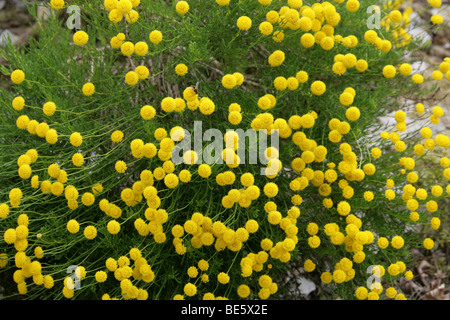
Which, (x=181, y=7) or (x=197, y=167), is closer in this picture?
(x=181, y=7)

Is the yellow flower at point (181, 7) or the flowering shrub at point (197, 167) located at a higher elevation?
the yellow flower at point (181, 7)

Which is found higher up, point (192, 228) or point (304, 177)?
point (304, 177)

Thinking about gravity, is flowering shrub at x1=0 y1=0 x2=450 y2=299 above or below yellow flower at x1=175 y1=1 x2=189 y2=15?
below

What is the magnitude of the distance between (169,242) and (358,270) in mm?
1075

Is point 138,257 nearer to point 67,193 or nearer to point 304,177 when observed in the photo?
point 67,193

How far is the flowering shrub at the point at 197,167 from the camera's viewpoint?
6.12 ft

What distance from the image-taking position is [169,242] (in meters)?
2.24

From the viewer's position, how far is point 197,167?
6.81 ft

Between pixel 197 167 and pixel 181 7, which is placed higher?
pixel 181 7

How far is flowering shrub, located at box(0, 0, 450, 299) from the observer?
1.86 m

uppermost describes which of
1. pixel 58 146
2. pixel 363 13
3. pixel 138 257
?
pixel 363 13
